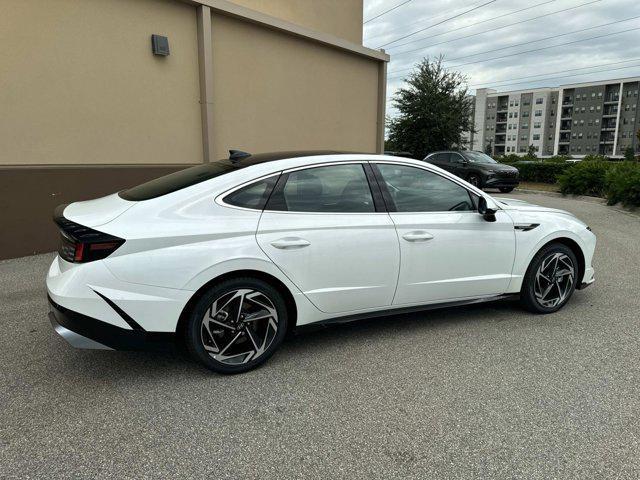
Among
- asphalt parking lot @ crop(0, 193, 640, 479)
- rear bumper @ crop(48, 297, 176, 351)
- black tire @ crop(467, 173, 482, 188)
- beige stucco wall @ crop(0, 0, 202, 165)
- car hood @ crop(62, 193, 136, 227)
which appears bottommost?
asphalt parking lot @ crop(0, 193, 640, 479)

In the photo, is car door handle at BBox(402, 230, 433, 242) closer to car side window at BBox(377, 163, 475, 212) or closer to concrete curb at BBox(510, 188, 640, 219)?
car side window at BBox(377, 163, 475, 212)

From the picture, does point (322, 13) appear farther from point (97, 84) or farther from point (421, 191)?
point (421, 191)

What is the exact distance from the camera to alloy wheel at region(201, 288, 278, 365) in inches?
124

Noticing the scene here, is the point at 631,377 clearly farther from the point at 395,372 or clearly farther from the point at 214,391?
the point at 214,391

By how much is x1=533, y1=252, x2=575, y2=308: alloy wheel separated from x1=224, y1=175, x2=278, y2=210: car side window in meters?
2.65

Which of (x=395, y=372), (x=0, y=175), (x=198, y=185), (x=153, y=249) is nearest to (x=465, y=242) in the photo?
(x=395, y=372)

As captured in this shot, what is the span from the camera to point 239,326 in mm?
3221

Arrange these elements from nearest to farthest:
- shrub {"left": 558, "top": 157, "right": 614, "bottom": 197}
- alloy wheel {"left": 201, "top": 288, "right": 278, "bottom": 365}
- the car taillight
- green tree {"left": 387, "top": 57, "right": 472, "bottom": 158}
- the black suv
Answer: the car taillight
alloy wheel {"left": 201, "top": 288, "right": 278, "bottom": 365}
shrub {"left": 558, "top": 157, "right": 614, "bottom": 197}
the black suv
green tree {"left": 387, "top": 57, "right": 472, "bottom": 158}

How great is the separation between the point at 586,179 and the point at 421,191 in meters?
13.8

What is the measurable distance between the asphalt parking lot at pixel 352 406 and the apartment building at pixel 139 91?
10.1ft

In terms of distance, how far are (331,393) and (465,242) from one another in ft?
5.75

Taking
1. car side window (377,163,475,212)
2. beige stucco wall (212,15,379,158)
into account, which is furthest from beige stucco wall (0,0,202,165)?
car side window (377,163,475,212)

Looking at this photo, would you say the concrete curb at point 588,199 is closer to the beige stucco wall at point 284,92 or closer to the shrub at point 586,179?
the shrub at point 586,179

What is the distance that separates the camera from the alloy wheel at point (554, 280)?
437 cm
